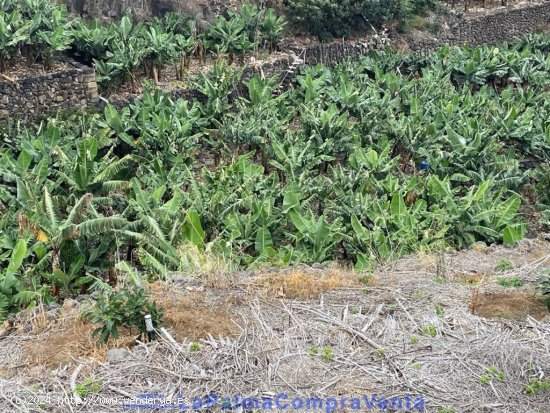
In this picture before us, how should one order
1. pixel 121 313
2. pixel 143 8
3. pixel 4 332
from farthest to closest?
pixel 143 8
pixel 4 332
pixel 121 313

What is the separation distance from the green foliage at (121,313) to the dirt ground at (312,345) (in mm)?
133

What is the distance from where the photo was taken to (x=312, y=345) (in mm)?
7254

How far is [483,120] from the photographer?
15828 millimetres

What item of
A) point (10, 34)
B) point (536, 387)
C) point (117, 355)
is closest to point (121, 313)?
point (117, 355)

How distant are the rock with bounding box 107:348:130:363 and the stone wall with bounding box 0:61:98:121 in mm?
9909

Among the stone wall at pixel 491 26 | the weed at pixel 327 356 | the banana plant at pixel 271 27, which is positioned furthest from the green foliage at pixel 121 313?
the stone wall at pixel 491 26

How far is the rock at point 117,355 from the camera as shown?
6.91 meters

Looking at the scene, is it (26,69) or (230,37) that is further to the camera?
(230,37)

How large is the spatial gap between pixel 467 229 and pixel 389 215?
123cm

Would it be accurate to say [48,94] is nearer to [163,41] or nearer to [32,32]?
[32,32]

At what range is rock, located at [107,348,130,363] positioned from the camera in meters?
6.91

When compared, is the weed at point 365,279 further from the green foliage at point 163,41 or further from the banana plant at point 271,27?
the banana plant at point 271,27

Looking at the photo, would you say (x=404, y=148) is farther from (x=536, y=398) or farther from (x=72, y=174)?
(x=536, y=398)

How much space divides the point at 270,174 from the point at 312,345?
6.64m
